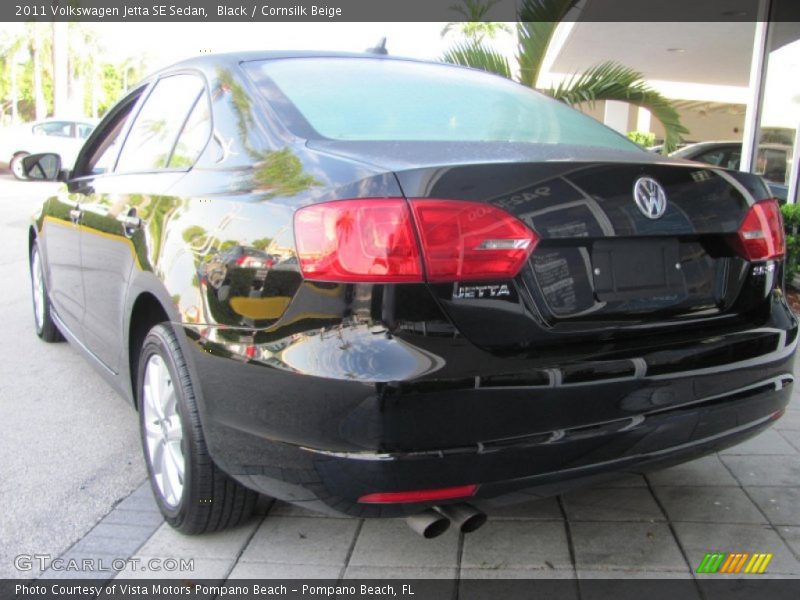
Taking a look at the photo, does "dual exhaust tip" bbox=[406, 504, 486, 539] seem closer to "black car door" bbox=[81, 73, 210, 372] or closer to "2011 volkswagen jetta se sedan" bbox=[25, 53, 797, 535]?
"2011 volkswagen jetta se sedan" bbox=[25, 53, 797, 535]

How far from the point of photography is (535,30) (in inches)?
306

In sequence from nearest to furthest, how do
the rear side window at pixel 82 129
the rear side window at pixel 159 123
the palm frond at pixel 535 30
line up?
1. the rear side window at pixel 159 123
2. the palm frond at pixel 535 30
3. the rear side window at pixel 82 129

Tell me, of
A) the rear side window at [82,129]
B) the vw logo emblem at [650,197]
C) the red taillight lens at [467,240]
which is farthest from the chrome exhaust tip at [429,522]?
the rear side window at [82,129]

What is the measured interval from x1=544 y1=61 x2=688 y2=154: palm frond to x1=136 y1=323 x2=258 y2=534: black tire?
6.39 meters

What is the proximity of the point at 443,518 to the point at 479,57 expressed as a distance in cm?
657

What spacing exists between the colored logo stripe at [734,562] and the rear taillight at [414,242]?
1318 mm

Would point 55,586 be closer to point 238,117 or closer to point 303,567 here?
point 303,567

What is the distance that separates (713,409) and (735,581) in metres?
0.61

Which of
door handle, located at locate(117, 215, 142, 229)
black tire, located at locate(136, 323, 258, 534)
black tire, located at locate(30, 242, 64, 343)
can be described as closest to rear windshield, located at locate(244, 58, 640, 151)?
door handle, located at locate(117, 215, 142, 229)

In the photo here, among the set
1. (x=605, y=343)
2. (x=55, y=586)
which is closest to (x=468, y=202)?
(x=605, y=343)

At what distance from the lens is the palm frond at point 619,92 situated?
8.02m

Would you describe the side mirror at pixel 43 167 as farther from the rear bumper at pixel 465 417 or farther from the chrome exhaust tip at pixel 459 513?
the chrome exhaust tip at pixel 459 513

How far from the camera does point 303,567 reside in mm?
2590

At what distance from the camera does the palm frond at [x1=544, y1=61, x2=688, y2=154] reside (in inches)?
316
